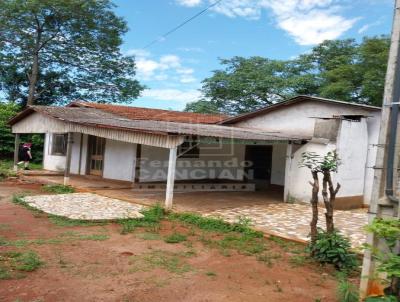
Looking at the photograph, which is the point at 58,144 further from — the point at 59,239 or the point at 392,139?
the point at 392,139

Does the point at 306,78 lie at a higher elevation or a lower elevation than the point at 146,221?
higher

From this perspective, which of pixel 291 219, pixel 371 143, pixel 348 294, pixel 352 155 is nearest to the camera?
pixel 348 294

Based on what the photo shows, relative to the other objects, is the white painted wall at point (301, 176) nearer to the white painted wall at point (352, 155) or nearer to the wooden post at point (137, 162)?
the white painted wall at point (352, 155)

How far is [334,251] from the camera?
5.72 meters

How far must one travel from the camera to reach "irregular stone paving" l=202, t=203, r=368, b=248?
7.69 metres

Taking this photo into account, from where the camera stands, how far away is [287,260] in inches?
235

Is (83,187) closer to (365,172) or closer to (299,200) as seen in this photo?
(299,200)

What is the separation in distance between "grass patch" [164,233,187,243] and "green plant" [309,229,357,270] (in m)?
2.48

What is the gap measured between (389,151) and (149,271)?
11.4 ft

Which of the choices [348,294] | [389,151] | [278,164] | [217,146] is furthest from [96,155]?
[389,151]

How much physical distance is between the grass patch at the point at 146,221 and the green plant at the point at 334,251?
350 cm

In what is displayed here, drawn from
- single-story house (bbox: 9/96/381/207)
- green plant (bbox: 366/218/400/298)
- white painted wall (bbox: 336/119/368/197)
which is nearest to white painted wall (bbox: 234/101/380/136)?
single-story house (bbox: 9/96/381/207)

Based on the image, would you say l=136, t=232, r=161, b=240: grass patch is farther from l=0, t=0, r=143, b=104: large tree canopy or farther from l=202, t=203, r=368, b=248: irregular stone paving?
l=0, t=0, r=143, b=104: large tree canopy

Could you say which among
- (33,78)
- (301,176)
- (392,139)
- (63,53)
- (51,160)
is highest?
(63,53)
